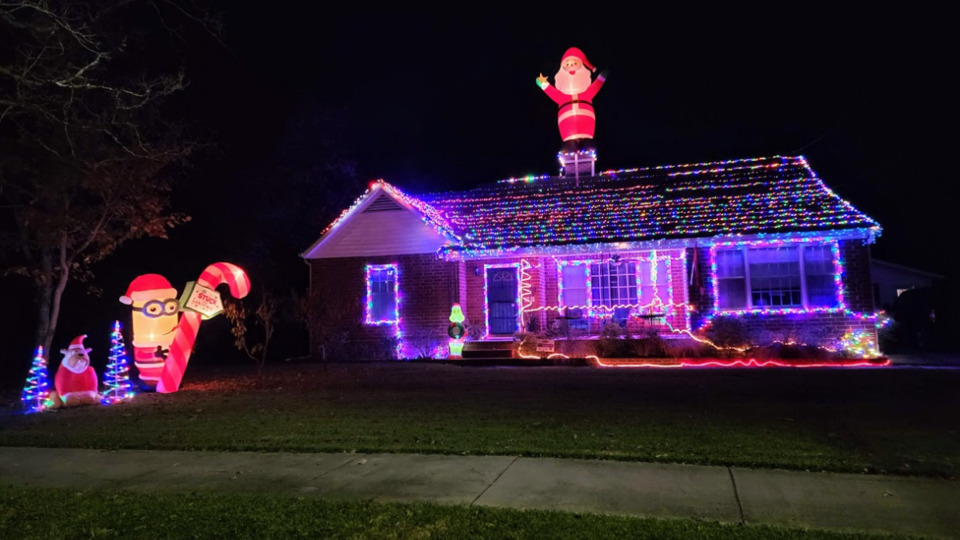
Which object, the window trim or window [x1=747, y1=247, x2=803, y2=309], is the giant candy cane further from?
window [x1=747, y1=247, x2=803, y2=309]

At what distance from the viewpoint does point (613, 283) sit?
17.4m

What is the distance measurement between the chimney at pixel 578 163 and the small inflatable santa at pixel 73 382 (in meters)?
14.5

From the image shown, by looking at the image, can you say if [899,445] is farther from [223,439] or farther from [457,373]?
[457,373]

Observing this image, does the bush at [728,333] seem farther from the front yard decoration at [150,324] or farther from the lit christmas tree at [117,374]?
the lit christmas tree at [117,374]

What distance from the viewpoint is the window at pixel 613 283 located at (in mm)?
17266

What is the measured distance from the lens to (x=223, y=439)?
7789mm

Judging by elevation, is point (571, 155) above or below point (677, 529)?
above

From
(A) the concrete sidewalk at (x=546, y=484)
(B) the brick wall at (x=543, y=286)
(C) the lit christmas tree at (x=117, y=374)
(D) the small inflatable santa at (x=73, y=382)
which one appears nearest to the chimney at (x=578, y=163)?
(B) the brick wall at (x=543, y=286)

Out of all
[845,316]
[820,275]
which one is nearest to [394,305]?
[820,275]

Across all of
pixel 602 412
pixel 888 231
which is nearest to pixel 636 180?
pixel 602 412

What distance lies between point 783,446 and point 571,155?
50.3ft

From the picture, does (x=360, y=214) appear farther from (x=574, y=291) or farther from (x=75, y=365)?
(x=75, y=365)

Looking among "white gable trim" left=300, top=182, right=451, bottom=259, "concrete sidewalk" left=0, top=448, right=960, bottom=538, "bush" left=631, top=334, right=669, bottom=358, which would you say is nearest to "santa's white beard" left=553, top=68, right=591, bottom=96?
"white gable trim" left=300, top=182, right=451, bottom=259

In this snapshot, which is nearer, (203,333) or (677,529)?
(677,529)
